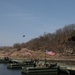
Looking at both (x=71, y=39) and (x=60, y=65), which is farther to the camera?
(x=71, y=39)

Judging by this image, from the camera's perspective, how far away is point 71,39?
181 m

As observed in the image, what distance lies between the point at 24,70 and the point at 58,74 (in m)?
9.46

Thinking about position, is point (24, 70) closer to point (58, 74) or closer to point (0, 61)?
point (58, 74)

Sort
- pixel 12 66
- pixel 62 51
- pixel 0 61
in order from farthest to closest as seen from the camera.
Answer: pixel 62 51 → pixel 0 61 → pixel 12 66

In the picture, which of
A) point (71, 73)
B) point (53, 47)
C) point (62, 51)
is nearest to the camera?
point (71, 73)

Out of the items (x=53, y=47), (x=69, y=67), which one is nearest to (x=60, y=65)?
(x=69, y=67)

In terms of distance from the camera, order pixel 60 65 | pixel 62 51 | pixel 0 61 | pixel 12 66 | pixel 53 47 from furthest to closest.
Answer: pixel 53 47
pixel 62 51
pixel 0 61
pixel 12 66
pixel 60 65

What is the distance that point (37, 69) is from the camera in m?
80.2

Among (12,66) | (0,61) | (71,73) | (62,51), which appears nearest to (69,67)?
(71,73)

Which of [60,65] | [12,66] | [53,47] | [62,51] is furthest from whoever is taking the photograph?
[53,47]

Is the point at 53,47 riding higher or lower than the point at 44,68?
higher

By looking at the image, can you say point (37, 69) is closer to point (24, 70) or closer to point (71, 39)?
point (24, 70)

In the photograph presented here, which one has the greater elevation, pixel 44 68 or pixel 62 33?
pixel 62 33

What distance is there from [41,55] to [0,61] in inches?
1448
